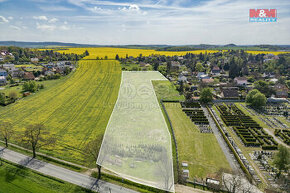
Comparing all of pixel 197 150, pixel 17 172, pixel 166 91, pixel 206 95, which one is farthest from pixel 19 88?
pixel 197 150

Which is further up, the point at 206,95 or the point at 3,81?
the point at 3,81

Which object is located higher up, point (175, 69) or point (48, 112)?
point (175, 69)

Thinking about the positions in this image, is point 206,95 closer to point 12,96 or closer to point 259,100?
point 259,100


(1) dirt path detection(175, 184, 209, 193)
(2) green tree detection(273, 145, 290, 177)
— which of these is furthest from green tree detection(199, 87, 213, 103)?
(1) dirt path detection(175, 184, 209, 193)

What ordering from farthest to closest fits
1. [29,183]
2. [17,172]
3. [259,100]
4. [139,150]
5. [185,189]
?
[259,100]
[17,172]
[139,150]
[29,183]
[185,189]

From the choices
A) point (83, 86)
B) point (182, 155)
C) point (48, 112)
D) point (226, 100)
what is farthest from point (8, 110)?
point (226, 100)

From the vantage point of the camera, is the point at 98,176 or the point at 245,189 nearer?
the point at 245,189

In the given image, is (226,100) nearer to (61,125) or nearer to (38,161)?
(61,125)
